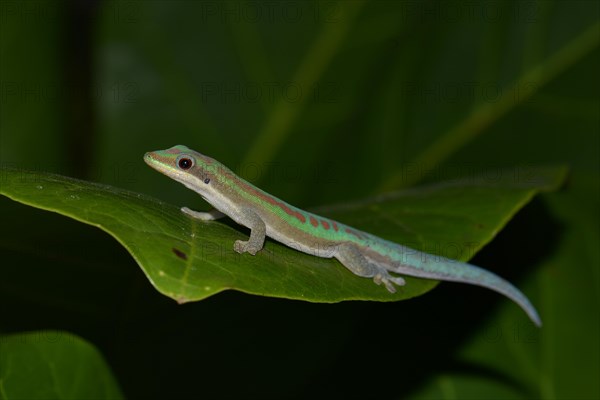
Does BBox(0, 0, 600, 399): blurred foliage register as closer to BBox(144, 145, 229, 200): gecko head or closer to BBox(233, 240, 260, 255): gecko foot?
BBox(233, 240, 260, 255): gecko foot

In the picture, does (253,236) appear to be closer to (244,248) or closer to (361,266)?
(244,248)

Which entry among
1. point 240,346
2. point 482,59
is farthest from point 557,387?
point 482,59

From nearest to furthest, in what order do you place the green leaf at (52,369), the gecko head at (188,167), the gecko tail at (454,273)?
the green leaf at (52,369) → the gecko head at (188,167) → the gecko tail at (454,273)

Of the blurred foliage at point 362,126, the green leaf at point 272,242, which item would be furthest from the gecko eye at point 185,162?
the blurred foliage at point 362,126

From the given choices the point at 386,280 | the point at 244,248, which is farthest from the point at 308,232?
the point at 244,248

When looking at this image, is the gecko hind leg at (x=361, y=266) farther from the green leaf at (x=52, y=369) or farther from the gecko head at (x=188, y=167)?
the green leaf at (x=52, y=369)

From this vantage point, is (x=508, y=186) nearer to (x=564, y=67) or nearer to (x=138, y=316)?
(x=564, y=67)

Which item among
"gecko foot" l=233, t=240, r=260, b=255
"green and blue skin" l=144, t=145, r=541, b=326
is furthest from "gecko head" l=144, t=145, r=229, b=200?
"gecko foot" l=233, t=240, r=260, b=255
